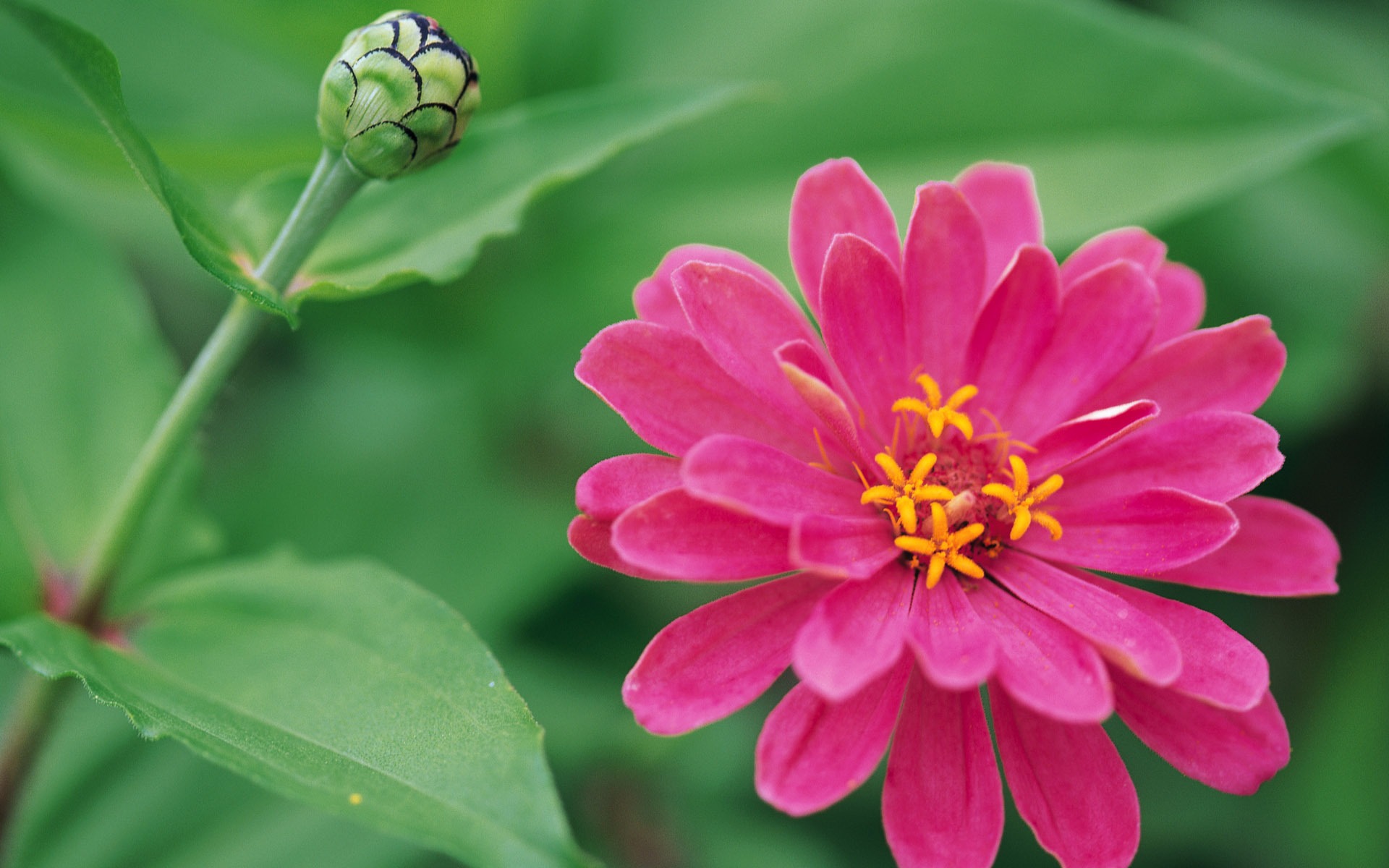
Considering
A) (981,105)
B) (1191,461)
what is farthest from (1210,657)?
(981,105)

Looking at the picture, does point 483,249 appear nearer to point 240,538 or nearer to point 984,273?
point 240,538

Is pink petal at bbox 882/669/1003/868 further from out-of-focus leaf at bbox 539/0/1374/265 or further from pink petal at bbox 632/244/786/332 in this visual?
out-of-focus leaf at bbox 539/0/1374/265

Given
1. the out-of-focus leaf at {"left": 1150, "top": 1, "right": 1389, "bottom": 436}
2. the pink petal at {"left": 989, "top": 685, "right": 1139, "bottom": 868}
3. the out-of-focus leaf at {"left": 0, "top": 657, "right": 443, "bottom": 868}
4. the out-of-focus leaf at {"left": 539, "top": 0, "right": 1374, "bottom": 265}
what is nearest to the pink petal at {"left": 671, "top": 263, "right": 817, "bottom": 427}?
the pink petal at {"left": 989, "top": 685, "right": 1139, "bottom": 868}

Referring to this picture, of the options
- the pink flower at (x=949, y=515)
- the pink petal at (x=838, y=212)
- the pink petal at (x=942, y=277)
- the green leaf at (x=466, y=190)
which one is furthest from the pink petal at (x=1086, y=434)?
the green leaf at (x=466, y=190)

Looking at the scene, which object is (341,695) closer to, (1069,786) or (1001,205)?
(1069,786)

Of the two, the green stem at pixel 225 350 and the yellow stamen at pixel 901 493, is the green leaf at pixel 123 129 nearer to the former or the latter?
the green stem at pixel 225 350
